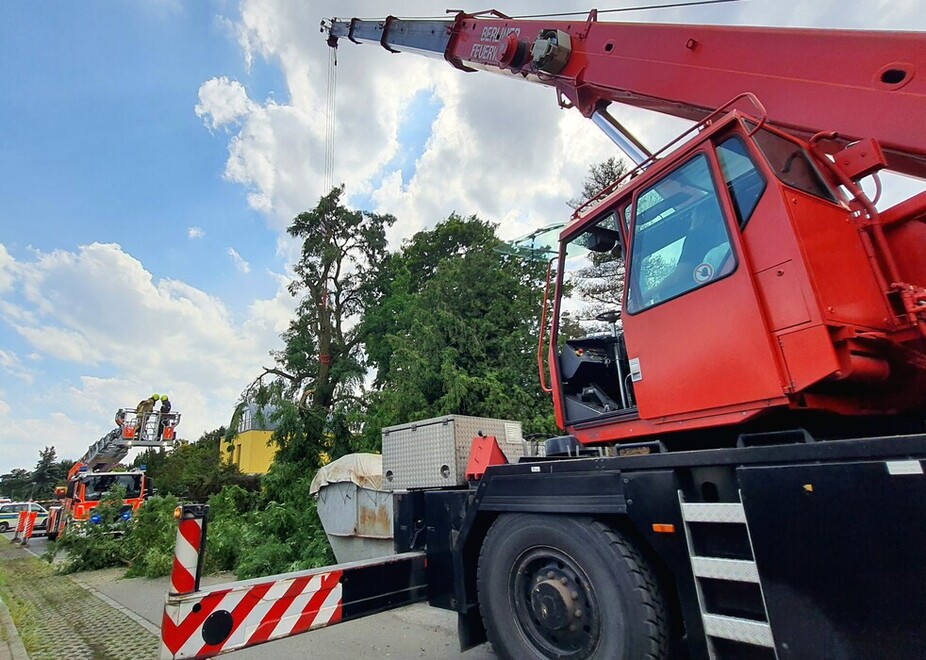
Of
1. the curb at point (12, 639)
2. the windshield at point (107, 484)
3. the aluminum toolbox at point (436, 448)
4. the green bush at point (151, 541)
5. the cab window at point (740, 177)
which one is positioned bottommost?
the curb at point (12, 639)

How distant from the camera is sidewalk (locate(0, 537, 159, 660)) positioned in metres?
5.76

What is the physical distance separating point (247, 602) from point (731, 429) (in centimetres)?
297

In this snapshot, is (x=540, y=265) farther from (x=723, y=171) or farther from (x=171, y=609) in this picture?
(x=171, y=609)

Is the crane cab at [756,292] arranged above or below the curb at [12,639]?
above

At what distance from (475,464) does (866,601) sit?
8.53 feet

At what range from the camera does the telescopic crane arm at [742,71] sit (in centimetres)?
272

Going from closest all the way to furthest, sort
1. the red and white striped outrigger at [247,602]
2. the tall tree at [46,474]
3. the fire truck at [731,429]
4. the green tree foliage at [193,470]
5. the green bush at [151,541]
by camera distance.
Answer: the fire truck at [731,429]
the red and white striped outrigger at [247,602]
the green bush at [151,541]
the green tree foliage at [193,470]
the tall tree at [46,474]

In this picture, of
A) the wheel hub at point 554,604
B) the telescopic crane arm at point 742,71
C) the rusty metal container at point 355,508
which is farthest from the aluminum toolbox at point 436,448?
the rusty metal container at point 355,508

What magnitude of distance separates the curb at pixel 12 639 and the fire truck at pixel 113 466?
42.8 ft

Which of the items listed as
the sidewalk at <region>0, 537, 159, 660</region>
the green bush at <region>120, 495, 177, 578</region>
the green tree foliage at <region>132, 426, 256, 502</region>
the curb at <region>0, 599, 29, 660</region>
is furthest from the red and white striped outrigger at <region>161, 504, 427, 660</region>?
the green tree foliage at <region>132, 426, 256, 502</region>

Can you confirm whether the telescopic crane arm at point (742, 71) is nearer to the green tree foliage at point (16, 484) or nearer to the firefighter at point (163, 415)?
the firefighter at point (163, 415)

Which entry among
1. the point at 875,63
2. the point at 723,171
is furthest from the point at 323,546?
the point at 875,63

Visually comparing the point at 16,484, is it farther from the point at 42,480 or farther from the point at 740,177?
the point at 740,177

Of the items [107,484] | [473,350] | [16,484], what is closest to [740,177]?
[473,350]
